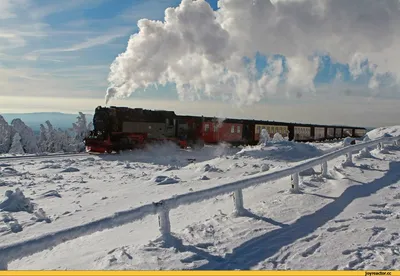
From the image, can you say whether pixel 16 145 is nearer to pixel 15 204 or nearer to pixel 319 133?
pixel 15 204

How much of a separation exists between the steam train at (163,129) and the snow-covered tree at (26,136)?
1816cm

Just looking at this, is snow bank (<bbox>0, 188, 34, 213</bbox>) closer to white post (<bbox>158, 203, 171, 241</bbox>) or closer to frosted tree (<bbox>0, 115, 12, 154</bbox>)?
Answer: white post (<bbox>158, 203, 171, 241</bbox>)

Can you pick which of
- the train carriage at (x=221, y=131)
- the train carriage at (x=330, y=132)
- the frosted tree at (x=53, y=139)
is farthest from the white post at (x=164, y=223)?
the train carriage at (x=330, y=132)

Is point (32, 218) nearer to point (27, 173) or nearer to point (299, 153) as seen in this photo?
point (27, 173)

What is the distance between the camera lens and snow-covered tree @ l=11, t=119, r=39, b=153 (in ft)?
136

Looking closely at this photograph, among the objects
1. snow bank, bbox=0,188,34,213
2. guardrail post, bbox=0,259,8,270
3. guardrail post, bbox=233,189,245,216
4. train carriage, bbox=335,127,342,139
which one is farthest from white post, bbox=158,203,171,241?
train carriage, bbox=335,127,342,139

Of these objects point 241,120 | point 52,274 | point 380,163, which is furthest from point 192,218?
point 241,120

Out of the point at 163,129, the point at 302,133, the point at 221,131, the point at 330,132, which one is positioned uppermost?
the point at 163,129

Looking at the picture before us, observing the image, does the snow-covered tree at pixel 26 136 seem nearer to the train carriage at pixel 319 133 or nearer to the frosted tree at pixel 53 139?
the frosted tree at pixel 53 139

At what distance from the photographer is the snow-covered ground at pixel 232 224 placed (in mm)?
4352

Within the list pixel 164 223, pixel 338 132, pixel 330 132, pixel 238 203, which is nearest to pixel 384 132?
pixel 330 132

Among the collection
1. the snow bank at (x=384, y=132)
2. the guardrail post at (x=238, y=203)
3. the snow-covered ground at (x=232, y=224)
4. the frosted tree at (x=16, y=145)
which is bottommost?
the frosted tree at (x=16, y=145)

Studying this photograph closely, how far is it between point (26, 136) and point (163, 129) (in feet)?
69.7

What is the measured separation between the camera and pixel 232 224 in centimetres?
583
